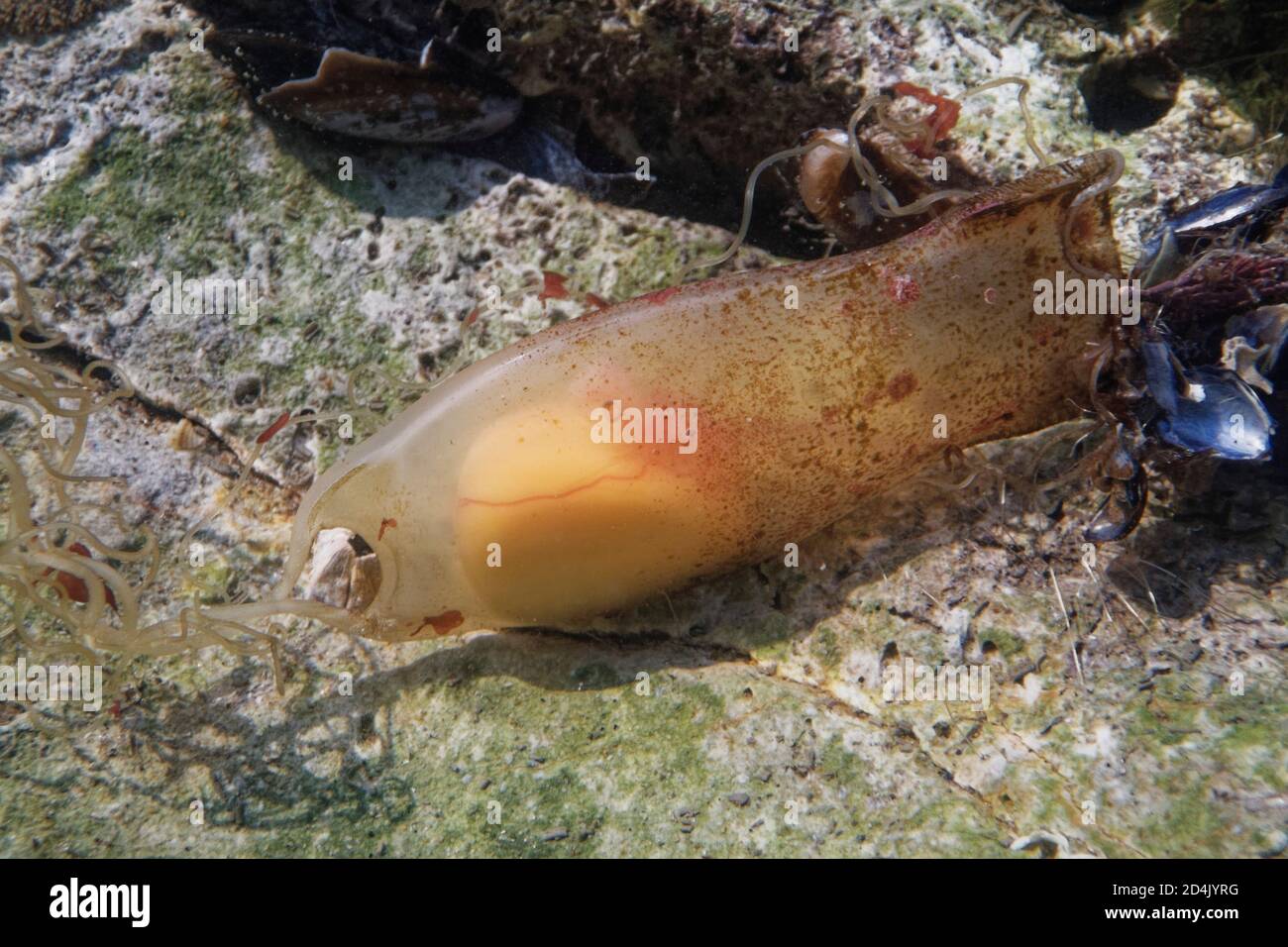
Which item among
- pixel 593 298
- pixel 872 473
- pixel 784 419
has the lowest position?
pixel 872 473

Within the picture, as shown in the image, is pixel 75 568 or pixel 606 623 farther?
pixel 606 623

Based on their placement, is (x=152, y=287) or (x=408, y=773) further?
(x=152, y=287)

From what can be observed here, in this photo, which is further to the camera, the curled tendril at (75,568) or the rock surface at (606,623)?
the curled tendril at (75,568)

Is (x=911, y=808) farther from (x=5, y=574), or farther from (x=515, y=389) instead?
(x=5, y=574)

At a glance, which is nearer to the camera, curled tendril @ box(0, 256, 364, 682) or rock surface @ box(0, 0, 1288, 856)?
rock surface @ box(0, 0, 1288, 856)

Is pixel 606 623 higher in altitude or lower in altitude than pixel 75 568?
lower

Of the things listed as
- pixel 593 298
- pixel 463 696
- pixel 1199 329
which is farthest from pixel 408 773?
pixel 1199 329
